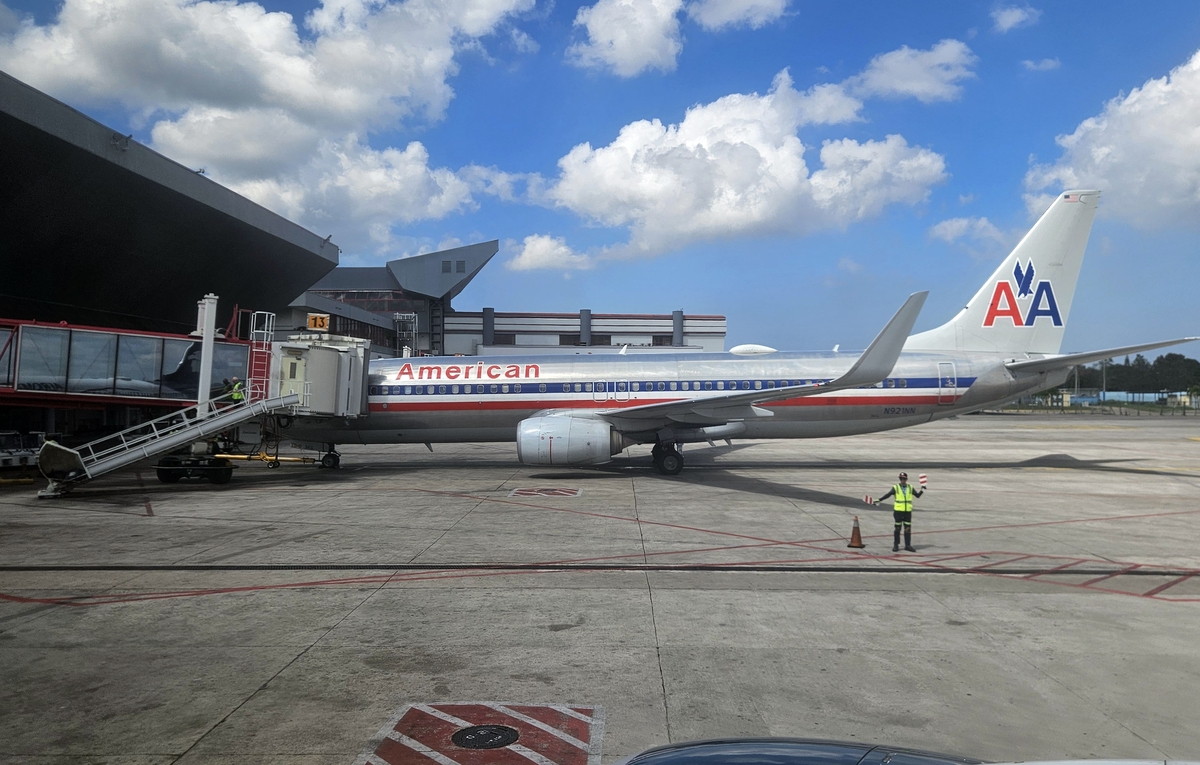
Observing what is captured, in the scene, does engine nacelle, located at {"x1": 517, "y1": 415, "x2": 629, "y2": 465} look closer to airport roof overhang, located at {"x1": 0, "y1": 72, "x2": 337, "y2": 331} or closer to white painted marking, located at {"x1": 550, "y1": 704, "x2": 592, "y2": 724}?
white painted marking, located at {"x1": 550, "y1": 704, "x2": 592, "y2": 724}

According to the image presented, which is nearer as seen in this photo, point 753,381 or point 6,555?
point 6,555

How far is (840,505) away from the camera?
17.5 metres

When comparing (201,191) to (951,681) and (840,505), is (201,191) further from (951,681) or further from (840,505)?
(951,681)

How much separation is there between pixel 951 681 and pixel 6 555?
14218 mm

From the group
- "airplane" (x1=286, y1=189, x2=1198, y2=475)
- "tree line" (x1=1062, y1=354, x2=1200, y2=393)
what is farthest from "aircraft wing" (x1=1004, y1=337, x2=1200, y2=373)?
"tree line" (x1=1062, y1=354, x2=1200, y2=393)

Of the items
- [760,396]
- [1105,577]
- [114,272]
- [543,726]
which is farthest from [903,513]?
[114,272]

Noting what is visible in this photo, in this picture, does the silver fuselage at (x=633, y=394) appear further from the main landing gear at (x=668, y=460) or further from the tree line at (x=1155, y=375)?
the tree line at (x=1155, y=375)

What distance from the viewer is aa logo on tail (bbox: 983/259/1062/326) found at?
2488cm

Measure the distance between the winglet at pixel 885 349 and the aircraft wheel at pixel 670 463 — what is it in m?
6.68

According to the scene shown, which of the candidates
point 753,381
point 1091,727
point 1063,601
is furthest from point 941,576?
point 753,381

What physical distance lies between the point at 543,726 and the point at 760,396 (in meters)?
15.3

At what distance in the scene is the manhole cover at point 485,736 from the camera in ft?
17.8

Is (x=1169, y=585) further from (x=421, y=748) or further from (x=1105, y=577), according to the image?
(x=421, y=748)

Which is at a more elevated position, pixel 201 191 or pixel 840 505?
pixel 201 191
